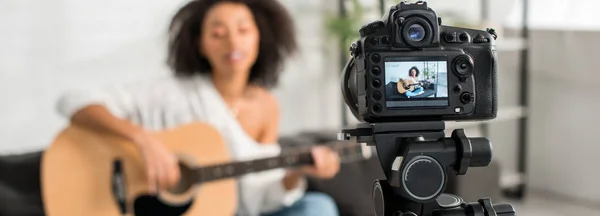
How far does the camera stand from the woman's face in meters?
1.80

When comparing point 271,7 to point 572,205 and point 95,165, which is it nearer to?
point 95,165

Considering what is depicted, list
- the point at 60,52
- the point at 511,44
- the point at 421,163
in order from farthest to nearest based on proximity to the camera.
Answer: the point at 511,44
the point at 60,52
the point at 421,163

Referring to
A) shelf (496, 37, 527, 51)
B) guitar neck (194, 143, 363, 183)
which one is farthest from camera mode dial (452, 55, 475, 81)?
shelf (496, 37, 527, 51)

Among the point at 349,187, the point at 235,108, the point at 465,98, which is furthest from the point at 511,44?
the point at 465,98

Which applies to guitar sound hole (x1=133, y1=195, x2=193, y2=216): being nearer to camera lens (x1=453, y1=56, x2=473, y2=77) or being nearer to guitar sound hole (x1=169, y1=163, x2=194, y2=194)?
guitar sound hole (x1=169, y1=163, x2=194, y2=194)

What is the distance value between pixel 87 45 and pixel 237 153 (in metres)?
0.79

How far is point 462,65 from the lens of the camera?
81 cm

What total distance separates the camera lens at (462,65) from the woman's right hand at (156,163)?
0.98 m

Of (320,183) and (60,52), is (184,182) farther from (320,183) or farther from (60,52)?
(60,52)

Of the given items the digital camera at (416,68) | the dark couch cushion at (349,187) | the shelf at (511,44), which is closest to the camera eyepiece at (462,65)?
the digital camera at (416,68)

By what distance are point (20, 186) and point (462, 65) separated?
1.32 metres

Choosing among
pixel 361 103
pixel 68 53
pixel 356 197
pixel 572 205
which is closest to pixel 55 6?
pixel 68 53

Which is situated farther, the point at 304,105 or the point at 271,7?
the point at 304,105

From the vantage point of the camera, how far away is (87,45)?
228 centimetres
